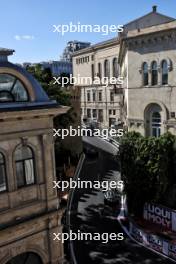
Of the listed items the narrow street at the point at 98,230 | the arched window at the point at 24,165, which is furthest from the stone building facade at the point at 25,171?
the narrow street at the point at 98,230

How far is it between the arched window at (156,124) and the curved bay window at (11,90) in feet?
58.1

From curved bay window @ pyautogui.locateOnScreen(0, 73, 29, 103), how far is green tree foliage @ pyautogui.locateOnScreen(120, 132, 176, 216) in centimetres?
1258

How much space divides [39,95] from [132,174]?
1259cm

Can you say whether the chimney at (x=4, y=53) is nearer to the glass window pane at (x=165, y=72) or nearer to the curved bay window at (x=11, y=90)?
the curved bay window at (x=11, y=90)

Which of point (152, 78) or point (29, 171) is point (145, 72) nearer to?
point (152, 78)

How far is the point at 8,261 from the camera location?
13.4 metres

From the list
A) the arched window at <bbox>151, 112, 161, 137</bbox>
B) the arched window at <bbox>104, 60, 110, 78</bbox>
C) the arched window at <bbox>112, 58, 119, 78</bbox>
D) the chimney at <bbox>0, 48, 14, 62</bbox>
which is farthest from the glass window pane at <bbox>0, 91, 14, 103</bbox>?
the arched window at <bbox>104, 60, 110, 78</bbox>

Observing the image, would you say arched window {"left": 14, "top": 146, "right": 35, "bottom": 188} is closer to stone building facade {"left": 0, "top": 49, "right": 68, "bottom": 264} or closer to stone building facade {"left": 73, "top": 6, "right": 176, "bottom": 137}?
stone building facade {"left": 0, "top": 49, "right": 68, "bottom": 264}

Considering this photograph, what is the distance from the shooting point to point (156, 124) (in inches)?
1146

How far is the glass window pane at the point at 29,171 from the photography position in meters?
13.8

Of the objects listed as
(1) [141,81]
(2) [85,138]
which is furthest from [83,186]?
(2) [85,138]

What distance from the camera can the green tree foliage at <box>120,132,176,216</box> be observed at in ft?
76.8

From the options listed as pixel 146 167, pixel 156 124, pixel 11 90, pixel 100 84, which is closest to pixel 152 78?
pixel 156 124

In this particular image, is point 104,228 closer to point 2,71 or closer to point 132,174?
point 132,174
